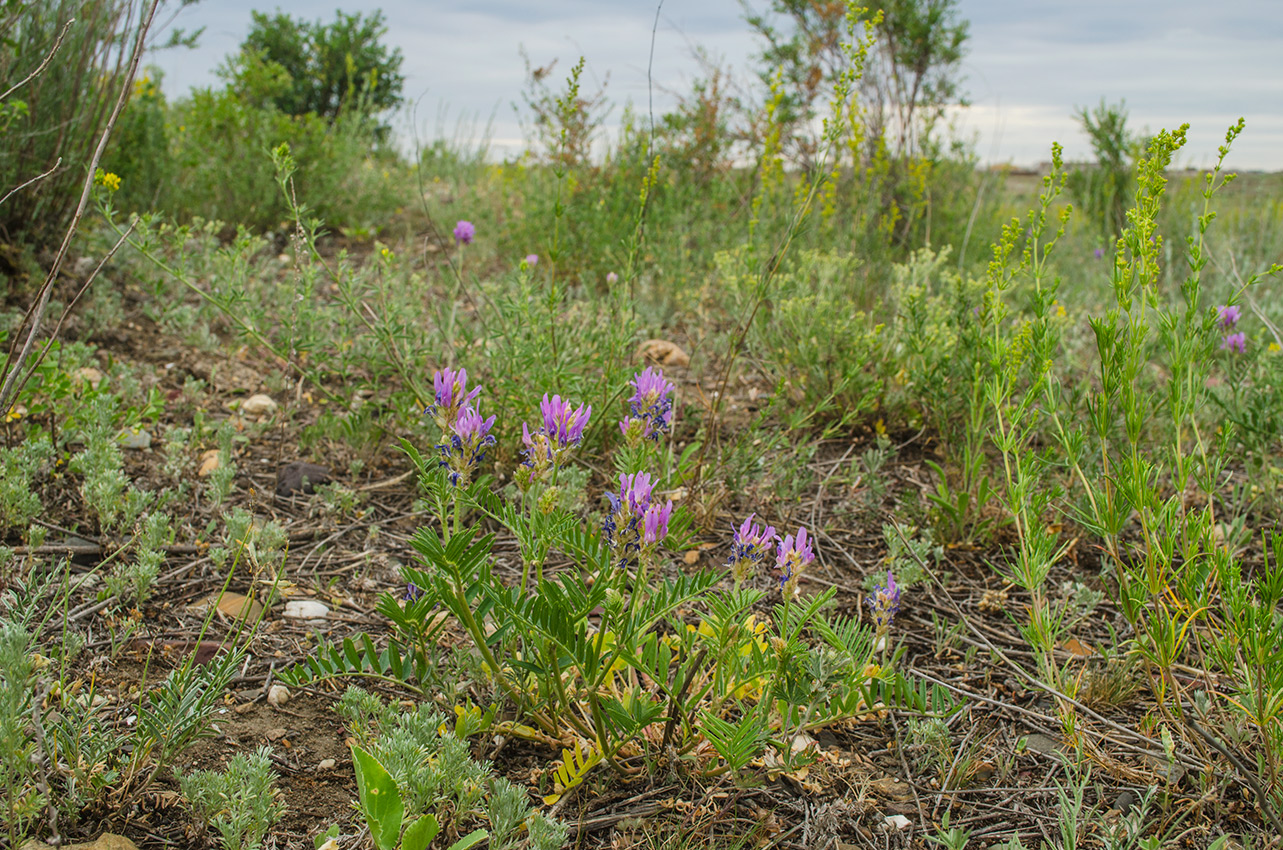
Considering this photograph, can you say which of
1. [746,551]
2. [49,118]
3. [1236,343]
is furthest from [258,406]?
[1236,343]

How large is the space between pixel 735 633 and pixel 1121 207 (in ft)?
28.9

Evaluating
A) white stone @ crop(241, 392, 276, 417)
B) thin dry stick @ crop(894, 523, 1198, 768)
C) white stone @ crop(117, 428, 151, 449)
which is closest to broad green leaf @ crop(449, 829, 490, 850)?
thin dry stick @ crop(894, 523, 1198, 768)

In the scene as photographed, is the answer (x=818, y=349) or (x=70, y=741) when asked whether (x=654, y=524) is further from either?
(x=818, y=349)

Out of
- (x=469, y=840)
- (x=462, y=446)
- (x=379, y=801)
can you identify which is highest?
(x=462, y=446)

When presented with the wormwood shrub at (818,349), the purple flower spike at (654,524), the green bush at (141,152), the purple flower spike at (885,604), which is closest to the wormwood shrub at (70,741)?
the purple flower spike at (654,524)

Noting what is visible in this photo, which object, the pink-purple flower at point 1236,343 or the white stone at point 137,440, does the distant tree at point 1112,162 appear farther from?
the white stone at point 137,440

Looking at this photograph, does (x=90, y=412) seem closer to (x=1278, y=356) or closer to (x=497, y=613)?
(x=497, y=613)

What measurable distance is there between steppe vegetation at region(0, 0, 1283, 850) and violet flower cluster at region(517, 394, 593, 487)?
0.04 feet

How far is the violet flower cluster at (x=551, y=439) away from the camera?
4.83 feet

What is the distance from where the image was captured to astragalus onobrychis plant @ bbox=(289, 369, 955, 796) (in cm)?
148

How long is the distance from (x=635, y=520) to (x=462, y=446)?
0.33 m

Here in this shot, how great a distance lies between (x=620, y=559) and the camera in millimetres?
1562

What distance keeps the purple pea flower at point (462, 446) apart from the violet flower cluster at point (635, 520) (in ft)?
0.85

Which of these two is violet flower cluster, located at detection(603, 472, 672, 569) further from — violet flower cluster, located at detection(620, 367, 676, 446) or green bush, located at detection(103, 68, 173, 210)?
green bush, located at detection(103, 68, 173, 210)
